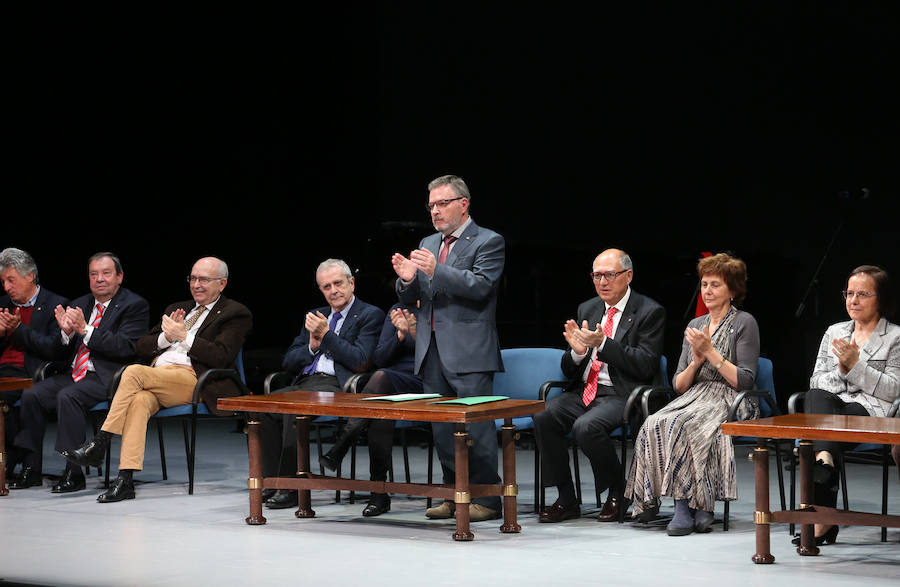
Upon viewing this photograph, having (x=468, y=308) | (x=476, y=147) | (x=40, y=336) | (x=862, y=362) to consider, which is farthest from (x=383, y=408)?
(x=476, y=147)

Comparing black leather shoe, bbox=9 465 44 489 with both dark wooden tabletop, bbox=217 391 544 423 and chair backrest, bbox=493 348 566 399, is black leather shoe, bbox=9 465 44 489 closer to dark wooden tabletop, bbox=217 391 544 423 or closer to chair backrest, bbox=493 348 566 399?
dark wooden tabletop, bbox=217 391 544 423

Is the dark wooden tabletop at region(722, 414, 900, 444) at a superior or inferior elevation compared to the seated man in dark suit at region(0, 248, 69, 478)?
inferior

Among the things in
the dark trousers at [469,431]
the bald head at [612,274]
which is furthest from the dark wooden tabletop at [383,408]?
the bald head at [612,274]

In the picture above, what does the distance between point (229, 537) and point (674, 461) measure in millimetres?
1662

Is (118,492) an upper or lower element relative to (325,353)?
lower

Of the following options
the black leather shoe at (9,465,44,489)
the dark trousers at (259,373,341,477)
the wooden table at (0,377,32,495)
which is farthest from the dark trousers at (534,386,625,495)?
the black leather shoe at (9,465,44,489)

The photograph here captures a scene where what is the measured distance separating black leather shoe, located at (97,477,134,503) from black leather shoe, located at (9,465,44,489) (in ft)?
1.97

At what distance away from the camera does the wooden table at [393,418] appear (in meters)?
4.29

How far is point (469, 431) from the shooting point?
4.77 m

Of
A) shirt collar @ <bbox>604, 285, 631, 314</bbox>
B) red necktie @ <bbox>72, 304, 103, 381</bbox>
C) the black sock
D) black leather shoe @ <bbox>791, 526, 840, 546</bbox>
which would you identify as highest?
shirt collar @ <bbox>604, 285, 631, 314</bbox>

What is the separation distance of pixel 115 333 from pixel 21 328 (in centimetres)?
53

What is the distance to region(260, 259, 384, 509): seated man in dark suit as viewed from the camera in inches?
207

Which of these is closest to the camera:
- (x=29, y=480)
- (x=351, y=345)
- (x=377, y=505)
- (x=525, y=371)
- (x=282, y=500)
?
(x=377, y=505)

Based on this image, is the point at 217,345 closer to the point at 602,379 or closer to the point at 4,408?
the point at 4,408
